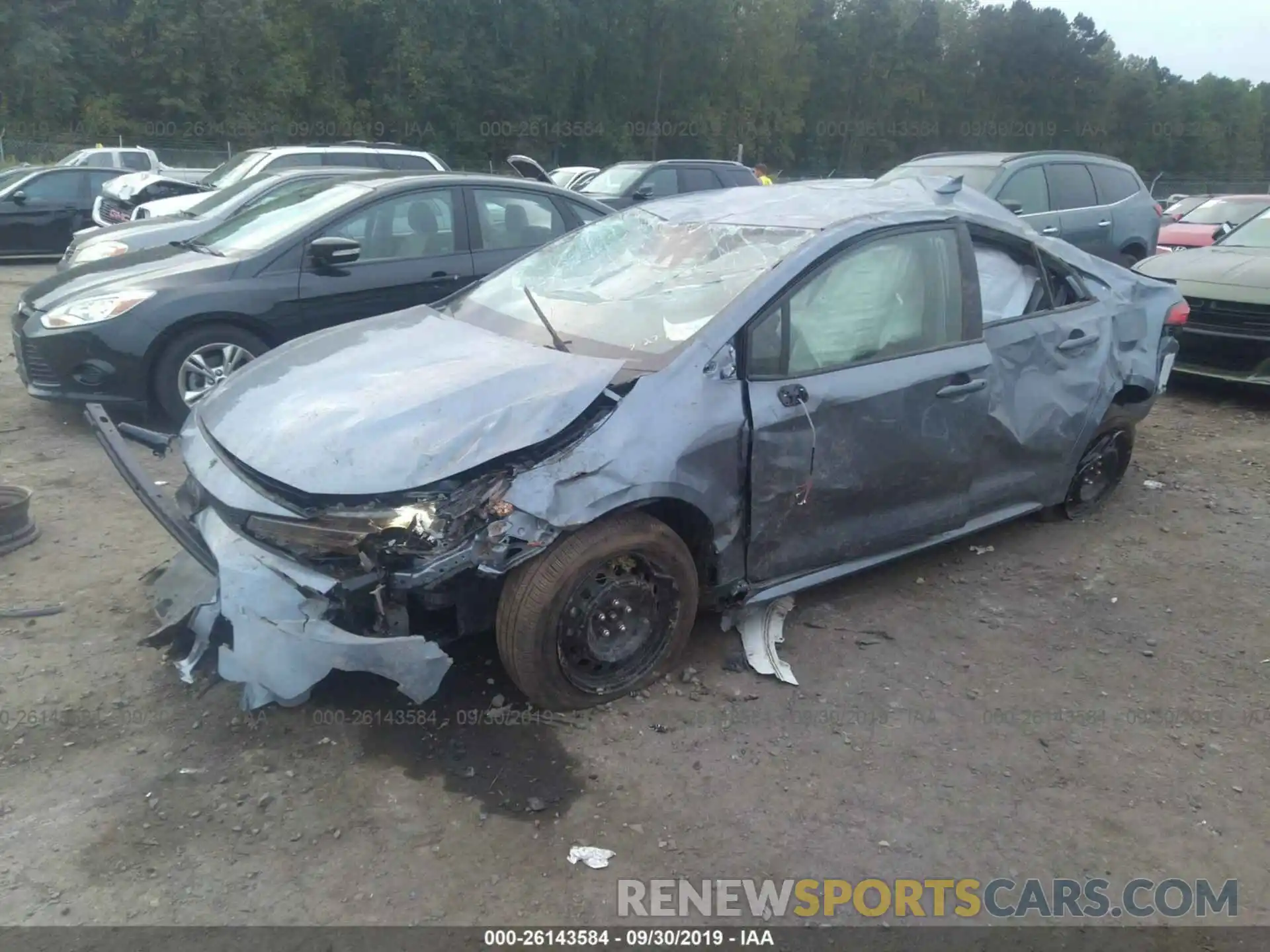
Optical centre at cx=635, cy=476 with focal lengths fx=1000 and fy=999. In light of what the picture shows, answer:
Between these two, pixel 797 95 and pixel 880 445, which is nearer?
pixel 880 445

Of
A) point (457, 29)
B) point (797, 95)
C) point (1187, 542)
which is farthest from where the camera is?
point (797, 95)

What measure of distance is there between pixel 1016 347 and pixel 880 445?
104 cm

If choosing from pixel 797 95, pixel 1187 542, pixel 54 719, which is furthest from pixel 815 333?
pixel 797 95

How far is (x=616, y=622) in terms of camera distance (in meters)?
3.49

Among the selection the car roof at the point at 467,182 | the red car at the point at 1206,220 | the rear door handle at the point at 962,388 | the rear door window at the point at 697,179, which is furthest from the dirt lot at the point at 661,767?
the red car at the point at 1206,220

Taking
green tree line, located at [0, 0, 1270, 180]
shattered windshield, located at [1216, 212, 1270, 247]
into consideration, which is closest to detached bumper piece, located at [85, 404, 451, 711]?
shattered windshield, located at [1216, 212, 1270, 247]

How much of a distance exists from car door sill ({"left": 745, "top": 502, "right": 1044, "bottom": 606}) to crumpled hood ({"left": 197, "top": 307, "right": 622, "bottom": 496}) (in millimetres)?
1062

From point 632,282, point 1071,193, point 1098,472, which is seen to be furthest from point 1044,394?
point 1071,193

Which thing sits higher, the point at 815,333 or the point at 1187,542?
the point at 815,333

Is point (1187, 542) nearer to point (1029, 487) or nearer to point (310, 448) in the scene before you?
point (1029, 487)

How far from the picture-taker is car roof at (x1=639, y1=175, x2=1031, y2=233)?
13.6ft

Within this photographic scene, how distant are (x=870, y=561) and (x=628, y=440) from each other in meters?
1.38

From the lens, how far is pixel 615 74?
161ft

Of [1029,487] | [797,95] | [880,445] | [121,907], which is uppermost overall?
[797,95]
